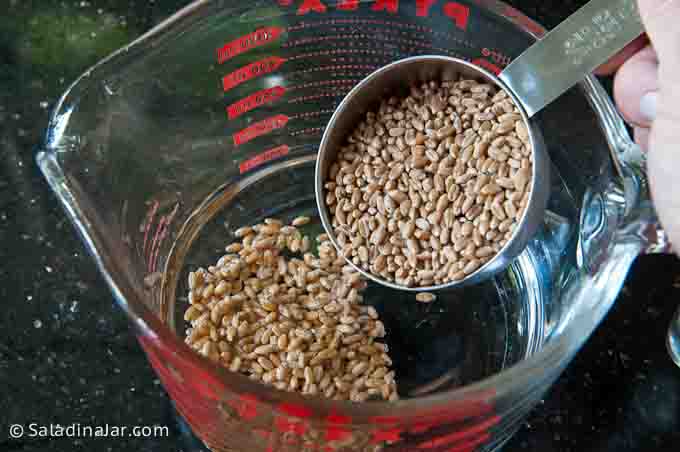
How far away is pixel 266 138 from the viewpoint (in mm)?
1040

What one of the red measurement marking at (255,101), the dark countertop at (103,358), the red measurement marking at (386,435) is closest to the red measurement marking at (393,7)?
the red measurement marking at (255,101)

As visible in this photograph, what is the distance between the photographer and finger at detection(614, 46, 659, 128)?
2.65ft

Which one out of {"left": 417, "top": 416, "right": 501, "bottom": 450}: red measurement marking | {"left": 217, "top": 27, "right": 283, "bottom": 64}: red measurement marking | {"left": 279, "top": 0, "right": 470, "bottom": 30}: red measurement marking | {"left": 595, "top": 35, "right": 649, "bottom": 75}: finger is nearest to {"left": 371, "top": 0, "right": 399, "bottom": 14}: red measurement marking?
{"left": 279, "top": 0, "right": 470, "bottom": 30}: red measurement marking

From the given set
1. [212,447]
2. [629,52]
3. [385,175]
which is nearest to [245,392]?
[212,447]

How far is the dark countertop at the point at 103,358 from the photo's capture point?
892 mm

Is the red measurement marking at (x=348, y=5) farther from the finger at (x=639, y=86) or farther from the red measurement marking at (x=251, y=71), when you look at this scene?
the finger at (x=639, y=86)

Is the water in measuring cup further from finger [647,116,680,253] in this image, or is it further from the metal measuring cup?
finger [647,116,680,253]

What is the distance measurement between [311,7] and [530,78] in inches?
9.9

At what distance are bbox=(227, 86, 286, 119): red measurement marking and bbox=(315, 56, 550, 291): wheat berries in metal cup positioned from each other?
0.10m

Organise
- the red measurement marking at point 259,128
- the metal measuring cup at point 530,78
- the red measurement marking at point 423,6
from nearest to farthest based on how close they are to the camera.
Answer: the metal measuring cup at point 530,78 < the red measurement marking at point 423,6 < the red measurement marking at point 259,128

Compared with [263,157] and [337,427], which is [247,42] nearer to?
[263,157]

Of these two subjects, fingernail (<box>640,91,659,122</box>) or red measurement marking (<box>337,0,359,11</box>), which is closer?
fingernail (<box>640,91,659,122</box>)

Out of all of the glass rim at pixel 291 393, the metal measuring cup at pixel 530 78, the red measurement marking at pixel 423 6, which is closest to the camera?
the glass rim at pixel 291 393

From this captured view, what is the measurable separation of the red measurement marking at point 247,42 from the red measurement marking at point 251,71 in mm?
25
